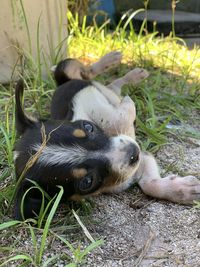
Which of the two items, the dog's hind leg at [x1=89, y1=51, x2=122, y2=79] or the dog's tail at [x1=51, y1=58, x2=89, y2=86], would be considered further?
the dog's hind leg at [x1=89, y1=51, x2=122, y2=79]

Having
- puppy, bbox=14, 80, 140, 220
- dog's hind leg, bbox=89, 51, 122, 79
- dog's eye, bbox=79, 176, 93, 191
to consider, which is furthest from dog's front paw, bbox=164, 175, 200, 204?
dog's hind leg, bbox=89, 51, 122, 79

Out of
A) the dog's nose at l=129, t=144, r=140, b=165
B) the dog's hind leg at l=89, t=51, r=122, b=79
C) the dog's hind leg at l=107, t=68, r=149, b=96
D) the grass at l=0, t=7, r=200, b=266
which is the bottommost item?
the grass at l=0, t=7, r=200, b=266

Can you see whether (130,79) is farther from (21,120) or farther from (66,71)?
(21,120)

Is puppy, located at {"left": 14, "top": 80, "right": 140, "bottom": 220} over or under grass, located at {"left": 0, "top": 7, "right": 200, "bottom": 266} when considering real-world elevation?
over

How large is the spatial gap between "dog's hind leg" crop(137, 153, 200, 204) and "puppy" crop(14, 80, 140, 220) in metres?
0.22

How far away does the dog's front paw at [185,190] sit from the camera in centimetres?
276

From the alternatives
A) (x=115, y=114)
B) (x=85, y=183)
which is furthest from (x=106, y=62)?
(x=85, y=183)

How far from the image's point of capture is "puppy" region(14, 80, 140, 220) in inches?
102

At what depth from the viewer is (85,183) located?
2.66 metres

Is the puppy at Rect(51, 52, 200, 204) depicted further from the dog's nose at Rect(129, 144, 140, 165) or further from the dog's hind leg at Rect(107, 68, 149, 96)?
the dog's nose at Rect(129, 144, 140, 165)

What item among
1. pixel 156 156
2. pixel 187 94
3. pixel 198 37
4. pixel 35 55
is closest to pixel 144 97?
pixel 187 94

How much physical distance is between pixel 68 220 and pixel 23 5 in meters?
2.70

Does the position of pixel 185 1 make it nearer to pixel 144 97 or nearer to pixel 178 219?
pixel 144 97

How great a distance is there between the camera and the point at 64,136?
2676mm
